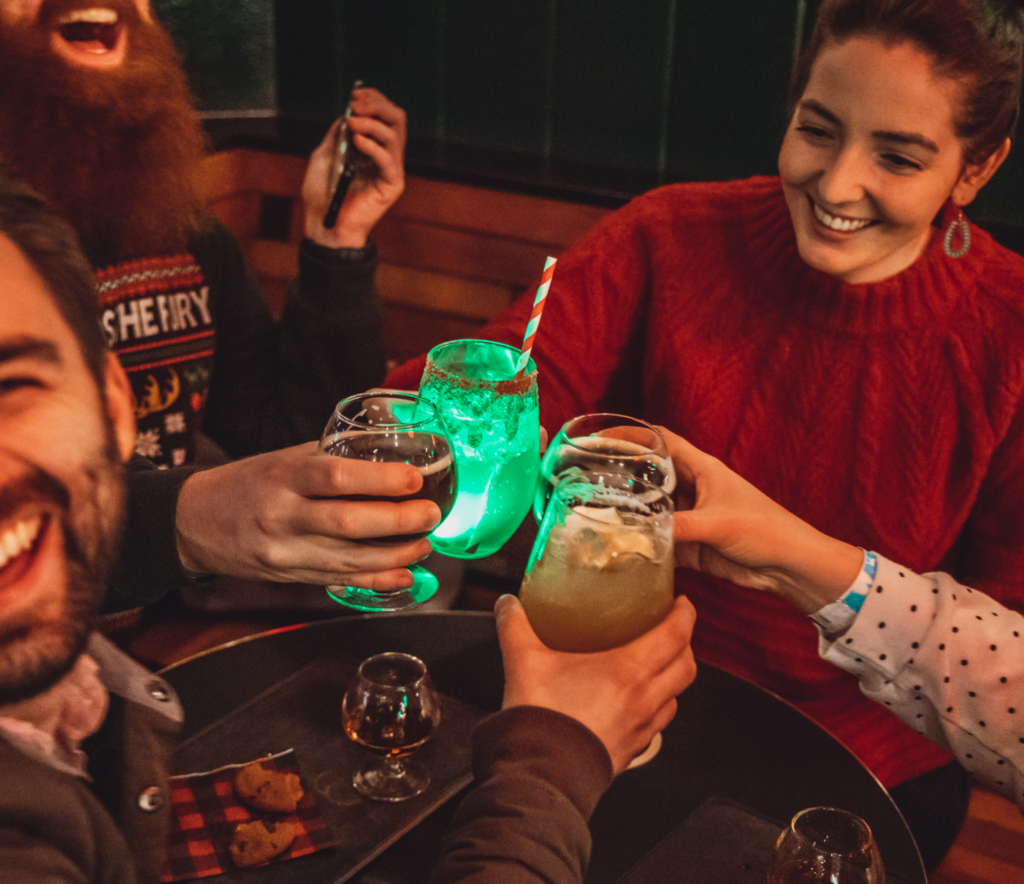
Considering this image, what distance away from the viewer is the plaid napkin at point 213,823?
3.47 ft

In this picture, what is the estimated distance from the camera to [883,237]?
1.57m

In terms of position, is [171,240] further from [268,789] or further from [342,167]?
[268,789]

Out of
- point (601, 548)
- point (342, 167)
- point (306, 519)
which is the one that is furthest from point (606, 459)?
point (342, 167)

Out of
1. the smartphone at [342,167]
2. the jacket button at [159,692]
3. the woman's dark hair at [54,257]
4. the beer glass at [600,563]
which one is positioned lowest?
the jacket button at [159,692]

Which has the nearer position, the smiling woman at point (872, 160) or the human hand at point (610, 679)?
the human hand at point (610, 679)

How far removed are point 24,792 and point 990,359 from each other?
147cm

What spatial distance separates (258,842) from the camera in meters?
1.07

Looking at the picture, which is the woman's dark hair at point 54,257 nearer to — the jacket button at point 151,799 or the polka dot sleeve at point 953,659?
the jacket button at point 151,799

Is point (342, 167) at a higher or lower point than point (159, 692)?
higher

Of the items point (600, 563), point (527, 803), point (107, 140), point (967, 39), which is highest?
point (967, 39)

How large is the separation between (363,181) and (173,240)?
0.45 m

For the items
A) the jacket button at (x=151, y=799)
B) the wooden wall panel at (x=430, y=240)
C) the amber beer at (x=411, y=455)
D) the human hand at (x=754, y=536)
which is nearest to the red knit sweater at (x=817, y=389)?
the human hand at (x=754, y=536)

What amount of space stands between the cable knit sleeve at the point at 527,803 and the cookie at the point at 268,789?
1.00 ft

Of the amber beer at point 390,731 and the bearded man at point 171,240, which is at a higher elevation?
the bearded man at point 171,240
